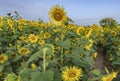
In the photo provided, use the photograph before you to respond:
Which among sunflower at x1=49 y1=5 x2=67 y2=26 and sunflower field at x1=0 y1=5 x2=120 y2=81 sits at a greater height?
sunflower at x1=49 y1=5 x2=67 y2=26

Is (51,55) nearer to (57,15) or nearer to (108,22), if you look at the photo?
(57,15)

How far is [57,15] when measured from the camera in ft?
10.6

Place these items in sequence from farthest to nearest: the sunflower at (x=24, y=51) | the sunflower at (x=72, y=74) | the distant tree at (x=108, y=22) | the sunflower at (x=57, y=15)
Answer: the distant tree at (x=108, y=22) < the sunflower at (x=24, y=51) < the sunflower at (x=57, y=15) < the sunflower at (x=72, y=74)

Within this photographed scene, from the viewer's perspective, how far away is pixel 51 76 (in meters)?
2.59

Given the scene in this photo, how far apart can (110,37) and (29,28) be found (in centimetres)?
399

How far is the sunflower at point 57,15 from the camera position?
3.16 metres

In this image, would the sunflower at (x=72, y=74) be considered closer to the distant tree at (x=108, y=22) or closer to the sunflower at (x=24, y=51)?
the sunflower at (x=24, y=51)

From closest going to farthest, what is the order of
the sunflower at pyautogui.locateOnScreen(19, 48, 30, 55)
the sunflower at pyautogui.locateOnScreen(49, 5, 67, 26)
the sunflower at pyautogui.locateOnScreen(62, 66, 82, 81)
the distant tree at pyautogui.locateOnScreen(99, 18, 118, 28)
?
the sunflower at pyautogui.locateOnScreen(62, 66, 82, 81)
the sunflower at pyautogui.locateOnScreen(49, 5, 67, 26)
the sunflower at pyautogui.locateOnScreen(19, 48, 30, 55)
the distant tree at pyautogui.locateOnScreen(99, 18, 118, 28)

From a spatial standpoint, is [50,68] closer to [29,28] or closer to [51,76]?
[51,76]

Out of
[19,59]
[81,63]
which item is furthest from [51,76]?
[19,59]

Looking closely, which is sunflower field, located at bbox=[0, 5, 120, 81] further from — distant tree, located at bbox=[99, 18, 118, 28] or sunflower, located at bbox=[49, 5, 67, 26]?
distant tree, located at bbox=[99, 18, 118, 28]

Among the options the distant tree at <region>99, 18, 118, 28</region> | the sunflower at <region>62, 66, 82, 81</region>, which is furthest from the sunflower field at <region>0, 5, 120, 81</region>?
the distant tree at <region>99, 18, 118, 28</region>

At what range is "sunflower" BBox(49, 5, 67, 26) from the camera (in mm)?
3157

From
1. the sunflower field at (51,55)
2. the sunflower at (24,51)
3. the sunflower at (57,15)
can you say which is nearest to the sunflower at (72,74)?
the sunflower field at (51,55)
